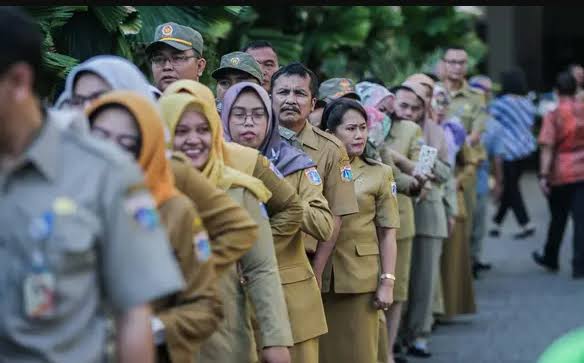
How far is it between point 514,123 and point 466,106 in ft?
10.1

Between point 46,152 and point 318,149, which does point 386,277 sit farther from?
point 46,152

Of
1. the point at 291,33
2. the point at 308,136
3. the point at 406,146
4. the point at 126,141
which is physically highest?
the point at 291,33

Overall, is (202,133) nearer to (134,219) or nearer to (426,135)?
(134,219)

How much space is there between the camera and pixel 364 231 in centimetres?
849

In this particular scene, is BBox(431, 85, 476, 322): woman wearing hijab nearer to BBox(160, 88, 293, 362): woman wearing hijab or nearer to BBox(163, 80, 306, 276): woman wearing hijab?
BBox(163, 80, 306, 276): woman wearing hijab

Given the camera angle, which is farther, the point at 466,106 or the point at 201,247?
the point at 466,106

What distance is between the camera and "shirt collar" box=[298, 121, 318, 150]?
313 inches

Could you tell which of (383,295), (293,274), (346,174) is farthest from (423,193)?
(293,274)

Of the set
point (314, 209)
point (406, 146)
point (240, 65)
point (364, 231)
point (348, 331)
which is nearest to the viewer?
point (314, 209)

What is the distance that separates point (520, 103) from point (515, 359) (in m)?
7.30

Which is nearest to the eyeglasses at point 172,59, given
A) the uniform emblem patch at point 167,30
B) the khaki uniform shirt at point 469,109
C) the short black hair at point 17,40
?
the uniform emblem patch at point 167,30

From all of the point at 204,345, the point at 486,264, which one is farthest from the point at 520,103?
the point at 204,345

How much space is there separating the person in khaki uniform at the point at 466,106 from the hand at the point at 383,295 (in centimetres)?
570

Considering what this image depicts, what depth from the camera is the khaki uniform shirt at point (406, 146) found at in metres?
10.4
